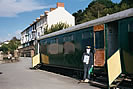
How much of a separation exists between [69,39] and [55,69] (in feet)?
16.0

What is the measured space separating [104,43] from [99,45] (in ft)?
1.62

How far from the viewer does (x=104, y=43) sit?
9.35m

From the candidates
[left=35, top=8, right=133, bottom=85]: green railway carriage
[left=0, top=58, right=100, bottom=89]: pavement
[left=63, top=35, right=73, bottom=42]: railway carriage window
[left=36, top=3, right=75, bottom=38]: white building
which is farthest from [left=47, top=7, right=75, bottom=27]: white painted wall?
[left=0, top=58, right=100, bottom=89]: pavement

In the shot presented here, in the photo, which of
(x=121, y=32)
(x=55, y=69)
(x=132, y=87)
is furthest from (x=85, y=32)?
(x=55, y=69)

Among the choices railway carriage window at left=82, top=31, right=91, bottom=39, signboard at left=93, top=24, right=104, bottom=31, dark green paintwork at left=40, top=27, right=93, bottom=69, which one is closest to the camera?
signboard at left=93, top=24, right=104, bottom=31

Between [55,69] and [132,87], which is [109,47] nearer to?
[132,87]

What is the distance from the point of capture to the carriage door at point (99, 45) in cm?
956

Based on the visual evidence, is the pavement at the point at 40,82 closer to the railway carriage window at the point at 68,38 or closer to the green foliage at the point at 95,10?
the railway carriage window at the point at 68,38

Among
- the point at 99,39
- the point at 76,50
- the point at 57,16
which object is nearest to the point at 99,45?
the point at 99,39

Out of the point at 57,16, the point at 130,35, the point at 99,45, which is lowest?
the point at 99,45

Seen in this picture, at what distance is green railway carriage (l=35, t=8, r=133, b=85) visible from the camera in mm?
8094

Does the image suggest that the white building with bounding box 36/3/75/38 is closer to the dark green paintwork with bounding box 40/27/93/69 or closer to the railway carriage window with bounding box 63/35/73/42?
the dark green paintwork with bounding box 40/27/93/69

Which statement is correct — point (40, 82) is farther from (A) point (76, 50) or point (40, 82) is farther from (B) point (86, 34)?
(B) point (86, 34)

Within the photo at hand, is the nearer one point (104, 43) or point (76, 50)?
point (104, 43)
